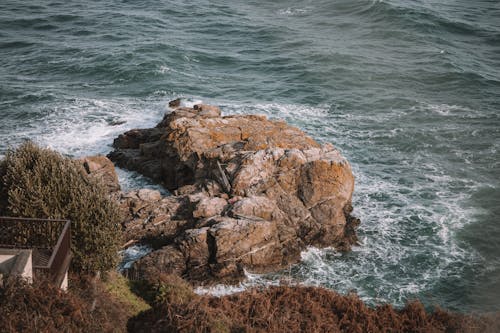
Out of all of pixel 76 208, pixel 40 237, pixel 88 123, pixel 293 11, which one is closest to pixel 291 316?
pixel 76 208

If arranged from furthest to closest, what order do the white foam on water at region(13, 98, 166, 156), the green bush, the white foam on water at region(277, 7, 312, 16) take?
the white foam on water at region(277, 7, 312, 16) → the white foam on water at region(13, 98, 166, 156) → the green bush

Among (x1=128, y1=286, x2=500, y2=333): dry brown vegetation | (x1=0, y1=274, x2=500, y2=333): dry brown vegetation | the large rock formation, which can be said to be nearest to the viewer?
(x1=0, y1=274, x2=500, y2=333): dry brown vegetation

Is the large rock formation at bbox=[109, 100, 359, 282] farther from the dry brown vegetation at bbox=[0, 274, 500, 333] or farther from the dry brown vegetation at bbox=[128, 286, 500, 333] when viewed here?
the dry brown vegetation at bbox=[128, 286, 500, 333]

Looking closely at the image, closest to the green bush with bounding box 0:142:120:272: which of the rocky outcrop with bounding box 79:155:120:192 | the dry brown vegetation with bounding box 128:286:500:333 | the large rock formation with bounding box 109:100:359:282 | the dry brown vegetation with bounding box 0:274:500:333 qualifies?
the dry brown vegetation with bounding box 0:274:500:333

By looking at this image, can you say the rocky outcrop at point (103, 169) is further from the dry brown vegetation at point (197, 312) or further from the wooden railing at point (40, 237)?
the wooden railing at point (40, 237)

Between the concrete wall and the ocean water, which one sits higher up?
the concrete wall

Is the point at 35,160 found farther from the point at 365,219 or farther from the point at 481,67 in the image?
the point at 481,67

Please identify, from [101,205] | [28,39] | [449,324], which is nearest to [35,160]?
[101,205]
